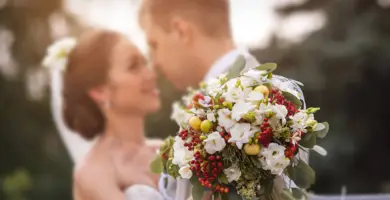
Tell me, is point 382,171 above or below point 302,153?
above

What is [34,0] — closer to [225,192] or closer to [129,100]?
[129,100]

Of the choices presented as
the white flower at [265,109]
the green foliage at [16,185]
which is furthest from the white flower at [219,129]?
the green foliage at [16,185]

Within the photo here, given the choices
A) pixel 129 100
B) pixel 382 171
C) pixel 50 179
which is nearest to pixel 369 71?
pixel 382 171

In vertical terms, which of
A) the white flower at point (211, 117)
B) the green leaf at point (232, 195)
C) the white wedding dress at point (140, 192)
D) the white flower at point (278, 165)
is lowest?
the green leaf at point (232, 195)

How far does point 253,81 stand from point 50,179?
1570mm

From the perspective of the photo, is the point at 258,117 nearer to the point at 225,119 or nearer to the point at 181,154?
the point at 225,119

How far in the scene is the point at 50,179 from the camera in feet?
8.78

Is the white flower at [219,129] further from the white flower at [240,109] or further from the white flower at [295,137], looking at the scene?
the white flower at [295,137]

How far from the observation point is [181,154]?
4.73 feet

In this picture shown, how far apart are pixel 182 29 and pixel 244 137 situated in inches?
49.2

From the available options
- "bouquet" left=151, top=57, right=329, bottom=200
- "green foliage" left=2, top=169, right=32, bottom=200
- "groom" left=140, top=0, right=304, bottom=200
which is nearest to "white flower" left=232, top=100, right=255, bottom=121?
"bouquet" left=151, top=57, right=329, bottom=200

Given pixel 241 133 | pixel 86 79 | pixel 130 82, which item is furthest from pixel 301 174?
pixel 86 79

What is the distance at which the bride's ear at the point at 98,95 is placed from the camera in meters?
2.54

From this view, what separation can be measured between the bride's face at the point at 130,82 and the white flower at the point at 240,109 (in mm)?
1224
